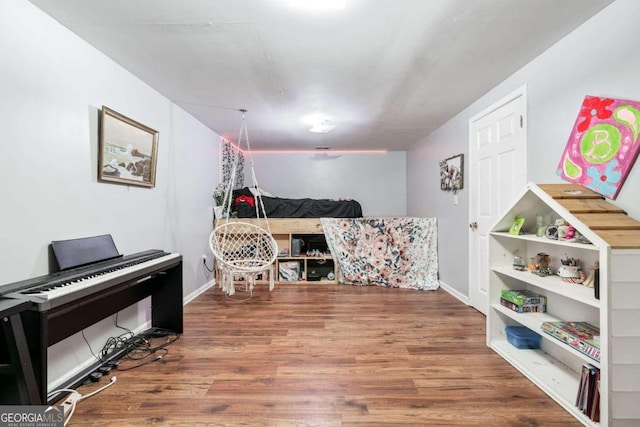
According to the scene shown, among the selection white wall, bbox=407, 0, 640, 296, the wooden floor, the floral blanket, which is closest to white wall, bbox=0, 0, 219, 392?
the wooden floor

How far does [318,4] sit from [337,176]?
155 inches

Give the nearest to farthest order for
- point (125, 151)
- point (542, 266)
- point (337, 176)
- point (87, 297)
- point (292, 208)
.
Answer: point (87, 297), point (542, 266), point (125, 151), point (292, 208), point (337, 176)

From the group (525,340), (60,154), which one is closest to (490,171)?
(525,340)

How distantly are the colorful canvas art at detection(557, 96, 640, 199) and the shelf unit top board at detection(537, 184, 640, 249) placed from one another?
8 cm

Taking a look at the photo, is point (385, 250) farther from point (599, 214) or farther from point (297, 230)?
point (599, 214)

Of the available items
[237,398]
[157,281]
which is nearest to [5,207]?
[157,281]

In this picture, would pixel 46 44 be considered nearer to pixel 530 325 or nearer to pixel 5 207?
pixel 5 207

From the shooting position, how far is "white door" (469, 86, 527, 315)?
2.29 metres

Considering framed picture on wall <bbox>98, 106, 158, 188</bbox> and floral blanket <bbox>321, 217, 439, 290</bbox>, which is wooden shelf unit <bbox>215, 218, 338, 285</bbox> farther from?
→ framed picture on wall <bbox>98, 106, 158, 188</bbox>

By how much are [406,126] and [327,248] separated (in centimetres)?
217

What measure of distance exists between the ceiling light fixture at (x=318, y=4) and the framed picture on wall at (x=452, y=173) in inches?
92.4

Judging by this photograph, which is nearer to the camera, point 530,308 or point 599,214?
point 599,214

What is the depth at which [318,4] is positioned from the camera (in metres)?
1.48

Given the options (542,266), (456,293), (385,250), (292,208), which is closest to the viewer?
(542,266)
